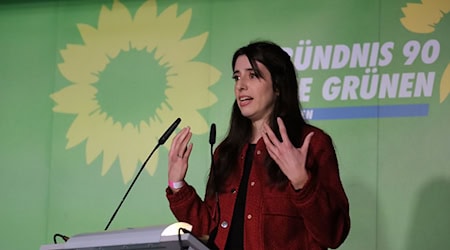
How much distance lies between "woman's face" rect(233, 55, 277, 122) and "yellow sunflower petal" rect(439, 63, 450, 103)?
1246 millimetres

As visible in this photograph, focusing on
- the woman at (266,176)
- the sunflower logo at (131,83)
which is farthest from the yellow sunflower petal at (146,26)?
the woman at (266,176)

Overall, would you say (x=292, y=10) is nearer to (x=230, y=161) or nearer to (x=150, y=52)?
(x=150, y=52)

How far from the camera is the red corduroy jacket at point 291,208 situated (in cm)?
228

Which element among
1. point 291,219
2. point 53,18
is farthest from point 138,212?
point 291,219

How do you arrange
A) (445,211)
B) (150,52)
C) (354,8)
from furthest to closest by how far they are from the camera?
(150,52) → (354,8) → (445,211)

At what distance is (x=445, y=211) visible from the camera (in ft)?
11.5

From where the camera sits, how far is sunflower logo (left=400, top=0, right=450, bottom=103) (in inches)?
145

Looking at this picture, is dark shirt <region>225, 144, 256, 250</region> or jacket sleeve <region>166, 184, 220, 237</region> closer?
dark shirt <region>225, 144, 256, 250</region>

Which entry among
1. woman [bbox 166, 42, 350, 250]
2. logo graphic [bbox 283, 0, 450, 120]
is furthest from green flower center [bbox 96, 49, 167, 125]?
woman [bbox 166, 42, 350, 250]

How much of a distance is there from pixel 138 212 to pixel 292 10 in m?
1.28

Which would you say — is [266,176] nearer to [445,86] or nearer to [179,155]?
[179,155]

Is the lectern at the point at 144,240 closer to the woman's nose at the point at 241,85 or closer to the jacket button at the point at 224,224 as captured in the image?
the jacket button at the point at 224,224

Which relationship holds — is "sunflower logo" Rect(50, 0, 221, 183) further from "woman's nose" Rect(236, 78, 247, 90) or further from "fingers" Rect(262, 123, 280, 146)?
"fingers" Rect(262, 123, 280, 146)

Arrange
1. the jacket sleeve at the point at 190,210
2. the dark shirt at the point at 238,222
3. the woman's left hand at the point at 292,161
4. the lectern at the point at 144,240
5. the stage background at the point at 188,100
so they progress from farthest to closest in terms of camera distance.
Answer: the stage background at the point at 188,100 < the jacket sleeve at the point at 190,210 < the dark shirt at the point at 238,222 < the woman's left hand at the point at 292,161 < the lectern at the point at 144,240
